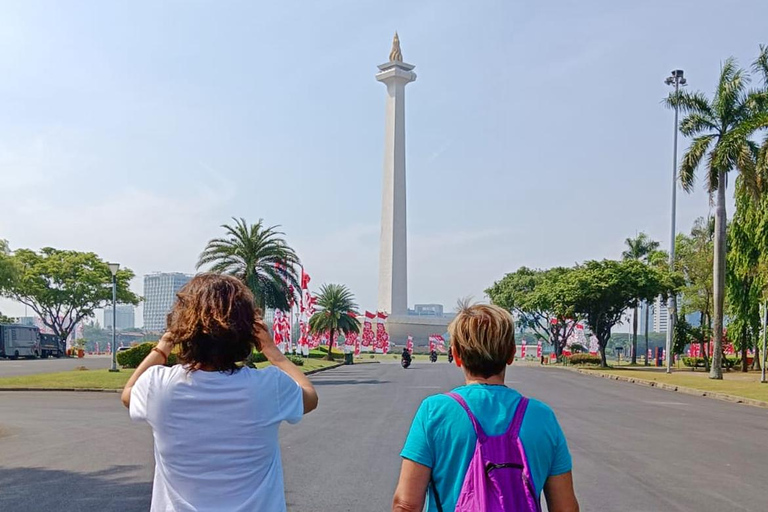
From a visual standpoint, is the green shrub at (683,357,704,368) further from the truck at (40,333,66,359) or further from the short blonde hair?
the short blonde hair

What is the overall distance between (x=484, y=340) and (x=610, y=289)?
159 feet

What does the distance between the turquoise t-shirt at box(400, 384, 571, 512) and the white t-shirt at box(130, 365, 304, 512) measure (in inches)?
20.6

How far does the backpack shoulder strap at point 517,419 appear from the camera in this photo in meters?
2.84

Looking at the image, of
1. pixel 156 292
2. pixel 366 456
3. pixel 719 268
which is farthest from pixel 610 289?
pixel 156 292

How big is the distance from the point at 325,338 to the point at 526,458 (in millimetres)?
62800

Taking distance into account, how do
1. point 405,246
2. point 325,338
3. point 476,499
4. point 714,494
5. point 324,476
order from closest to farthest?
point 476,499 → point 714,494 → point 324,476 → point 325,338 → point 405,246

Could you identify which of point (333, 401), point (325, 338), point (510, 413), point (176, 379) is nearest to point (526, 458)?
point (510, 413)

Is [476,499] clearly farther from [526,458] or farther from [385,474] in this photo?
[385,474]

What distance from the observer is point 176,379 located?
2.96 meters

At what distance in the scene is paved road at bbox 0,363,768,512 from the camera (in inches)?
326

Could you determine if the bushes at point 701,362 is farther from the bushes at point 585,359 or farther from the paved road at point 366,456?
the paved road at point 366,456

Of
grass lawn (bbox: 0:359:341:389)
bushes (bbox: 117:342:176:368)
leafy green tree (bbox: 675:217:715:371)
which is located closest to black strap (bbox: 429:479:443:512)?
grass lawn (bbox: 0:359:341:389)

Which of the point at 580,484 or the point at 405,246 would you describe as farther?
the point at 405,246

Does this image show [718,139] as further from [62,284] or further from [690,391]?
[62,284]
